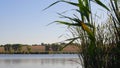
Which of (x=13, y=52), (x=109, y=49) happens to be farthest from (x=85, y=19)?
(x=13, y=52)

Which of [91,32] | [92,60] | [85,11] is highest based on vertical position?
[85,11]

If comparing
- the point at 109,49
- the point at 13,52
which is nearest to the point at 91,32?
the point at 109,49

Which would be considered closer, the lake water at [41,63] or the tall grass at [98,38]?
the tall grass at [98,38]

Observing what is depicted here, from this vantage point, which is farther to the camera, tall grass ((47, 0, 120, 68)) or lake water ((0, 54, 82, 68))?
lake water ((0, 54, 82, 68))

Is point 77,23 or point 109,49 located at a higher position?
point 77,23

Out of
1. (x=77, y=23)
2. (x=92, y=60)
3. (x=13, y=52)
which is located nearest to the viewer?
(x=77, y=23)

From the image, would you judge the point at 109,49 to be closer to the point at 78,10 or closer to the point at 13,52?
the point at 78,10

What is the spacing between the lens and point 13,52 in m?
82.1

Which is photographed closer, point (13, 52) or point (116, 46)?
point (116, 46)

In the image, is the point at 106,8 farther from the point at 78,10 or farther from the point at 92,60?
the point at 92,60

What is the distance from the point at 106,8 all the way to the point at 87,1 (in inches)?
8.6

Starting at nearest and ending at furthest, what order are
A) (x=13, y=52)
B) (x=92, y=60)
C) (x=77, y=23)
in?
(x=77, y=23), (x=92, y=60), (x=13, y=52)

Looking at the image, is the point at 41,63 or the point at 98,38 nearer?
the point at 98,38

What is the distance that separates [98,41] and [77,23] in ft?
1.36
